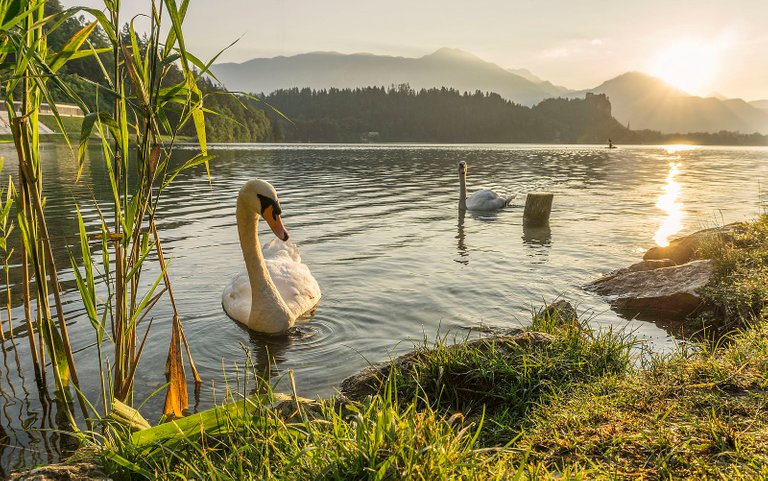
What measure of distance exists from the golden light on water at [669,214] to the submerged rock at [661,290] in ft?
13.5

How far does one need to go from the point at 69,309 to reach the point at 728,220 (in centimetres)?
1697

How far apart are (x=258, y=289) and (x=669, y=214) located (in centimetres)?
1571

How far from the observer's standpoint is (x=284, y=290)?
283 inches

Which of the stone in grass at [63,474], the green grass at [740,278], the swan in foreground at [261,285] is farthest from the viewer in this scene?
the swan in foreground at [261,285]

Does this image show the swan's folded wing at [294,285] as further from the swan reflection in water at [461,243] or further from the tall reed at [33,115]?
the swan reflection in water at [461,243]

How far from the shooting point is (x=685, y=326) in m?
6.65

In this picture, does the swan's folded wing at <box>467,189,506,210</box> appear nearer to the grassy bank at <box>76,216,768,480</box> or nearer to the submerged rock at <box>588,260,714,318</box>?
the submerged rock at <box>588,260,714,318</box>

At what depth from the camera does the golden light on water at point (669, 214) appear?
44.8 ft

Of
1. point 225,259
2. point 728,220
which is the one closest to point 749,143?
point 728,220

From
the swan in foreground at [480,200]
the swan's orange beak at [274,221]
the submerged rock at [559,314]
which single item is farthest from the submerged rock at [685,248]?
the swan in foreground at [480,200]

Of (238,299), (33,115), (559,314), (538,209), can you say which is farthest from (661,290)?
(538,209)

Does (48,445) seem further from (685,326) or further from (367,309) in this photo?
(685,326)

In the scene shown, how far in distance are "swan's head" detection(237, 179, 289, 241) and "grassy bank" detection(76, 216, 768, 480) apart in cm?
247

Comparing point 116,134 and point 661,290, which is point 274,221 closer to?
point 116,134
